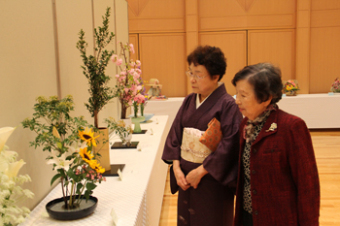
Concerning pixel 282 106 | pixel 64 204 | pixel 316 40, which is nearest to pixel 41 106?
pixel 64 204

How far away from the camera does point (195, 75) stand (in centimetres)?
183

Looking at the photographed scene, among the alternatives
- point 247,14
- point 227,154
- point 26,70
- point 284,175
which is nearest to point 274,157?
point 284,175

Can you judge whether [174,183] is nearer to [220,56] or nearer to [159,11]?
[220,56]

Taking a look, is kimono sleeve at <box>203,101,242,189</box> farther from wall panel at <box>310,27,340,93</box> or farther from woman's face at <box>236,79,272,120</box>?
wall panel at <box>310,27,340,93</box>

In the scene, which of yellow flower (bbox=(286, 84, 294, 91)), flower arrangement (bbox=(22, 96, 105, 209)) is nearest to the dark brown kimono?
flower arrangement (bbox=(22, 96, 105, 209))

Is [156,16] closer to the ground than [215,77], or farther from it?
farther from it

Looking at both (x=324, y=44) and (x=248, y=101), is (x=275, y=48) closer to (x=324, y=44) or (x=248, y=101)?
(x=324, y=44)

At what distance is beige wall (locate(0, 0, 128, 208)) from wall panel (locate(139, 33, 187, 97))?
549 centimetres

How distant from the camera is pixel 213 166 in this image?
5.62 ft

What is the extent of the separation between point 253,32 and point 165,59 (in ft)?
7.01

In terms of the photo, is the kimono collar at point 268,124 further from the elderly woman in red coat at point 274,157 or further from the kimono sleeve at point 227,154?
the kimono sleeve at point 227,154

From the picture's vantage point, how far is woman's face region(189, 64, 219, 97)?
181cm

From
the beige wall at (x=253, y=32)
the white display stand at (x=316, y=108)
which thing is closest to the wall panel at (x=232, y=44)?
the beige wall at (x=253, y=32)

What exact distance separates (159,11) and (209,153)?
641cm
